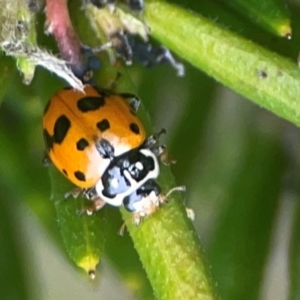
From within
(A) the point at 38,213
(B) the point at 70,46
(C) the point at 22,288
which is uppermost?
(B) the point at 70,46

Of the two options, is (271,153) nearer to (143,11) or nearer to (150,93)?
(150,93)

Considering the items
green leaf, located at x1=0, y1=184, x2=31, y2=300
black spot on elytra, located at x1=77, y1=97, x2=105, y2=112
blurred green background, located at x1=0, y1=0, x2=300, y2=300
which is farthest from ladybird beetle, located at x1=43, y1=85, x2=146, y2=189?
green leaf, located at x1=0, y1=184, x2=31, y2=300

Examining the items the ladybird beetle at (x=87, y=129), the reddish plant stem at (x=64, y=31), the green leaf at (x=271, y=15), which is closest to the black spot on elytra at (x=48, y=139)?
the ladybird beetle at (x=87, y=129)

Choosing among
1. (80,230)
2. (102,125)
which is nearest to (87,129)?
(102,125)

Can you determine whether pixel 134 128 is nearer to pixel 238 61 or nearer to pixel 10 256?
pixel 238 61

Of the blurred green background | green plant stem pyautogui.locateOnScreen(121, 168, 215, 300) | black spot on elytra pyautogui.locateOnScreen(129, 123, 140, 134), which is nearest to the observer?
green plant stem pyautogui.locateOnScreen(121, 168, 215, 300)

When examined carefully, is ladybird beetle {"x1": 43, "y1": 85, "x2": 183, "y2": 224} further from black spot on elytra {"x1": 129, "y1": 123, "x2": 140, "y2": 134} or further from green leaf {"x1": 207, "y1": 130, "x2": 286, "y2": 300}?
green leaf {"x1": 207, "y1": 130, "x2": 286, "y2": 300}

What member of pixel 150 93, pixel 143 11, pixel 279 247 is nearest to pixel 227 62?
pixel 143 11
